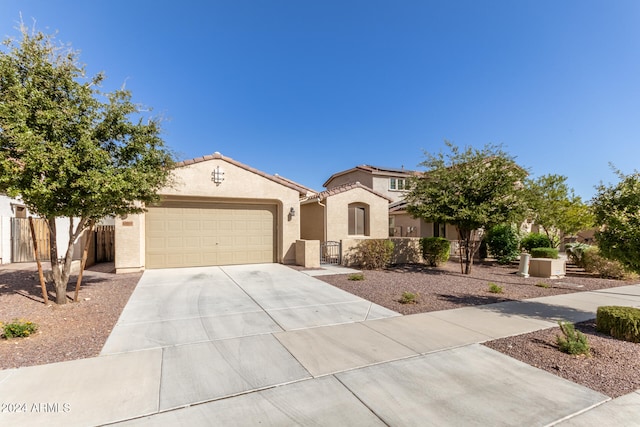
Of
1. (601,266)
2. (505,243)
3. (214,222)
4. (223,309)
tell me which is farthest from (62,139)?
(505,243)

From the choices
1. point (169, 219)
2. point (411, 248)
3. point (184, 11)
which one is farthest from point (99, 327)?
point (411, 248)

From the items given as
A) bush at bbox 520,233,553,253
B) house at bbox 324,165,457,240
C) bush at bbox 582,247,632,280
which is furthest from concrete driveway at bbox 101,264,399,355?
house at bbox 324,165,457,240

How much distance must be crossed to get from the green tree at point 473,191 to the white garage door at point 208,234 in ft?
21.1

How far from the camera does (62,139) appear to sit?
227 inches

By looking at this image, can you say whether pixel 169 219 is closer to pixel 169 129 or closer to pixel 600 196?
pixel 169 129

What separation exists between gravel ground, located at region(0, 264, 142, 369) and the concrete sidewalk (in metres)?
0.34

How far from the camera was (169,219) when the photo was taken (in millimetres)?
11664

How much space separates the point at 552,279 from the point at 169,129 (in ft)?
44.6

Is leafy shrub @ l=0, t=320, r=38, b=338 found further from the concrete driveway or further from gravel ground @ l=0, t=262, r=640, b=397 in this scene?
the concrete driveway

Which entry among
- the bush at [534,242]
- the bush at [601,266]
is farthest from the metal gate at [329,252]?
the bush at [534,242]

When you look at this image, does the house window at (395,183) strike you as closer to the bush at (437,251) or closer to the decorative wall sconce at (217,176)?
the bush at (437,251)

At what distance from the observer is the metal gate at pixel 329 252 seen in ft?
46.7

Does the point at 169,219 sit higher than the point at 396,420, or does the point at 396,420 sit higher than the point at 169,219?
the point at 169,219

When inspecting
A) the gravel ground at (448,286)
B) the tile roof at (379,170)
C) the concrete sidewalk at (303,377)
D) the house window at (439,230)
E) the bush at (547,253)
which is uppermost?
the tile roof at (379,170)
